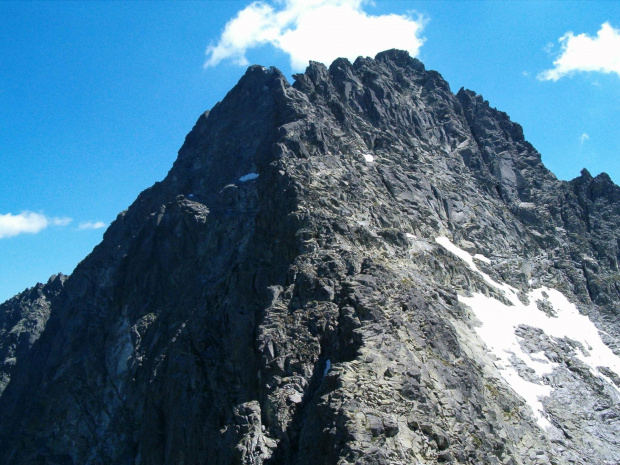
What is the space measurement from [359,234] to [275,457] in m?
19.2

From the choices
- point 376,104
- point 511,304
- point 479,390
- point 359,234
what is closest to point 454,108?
point 376,104

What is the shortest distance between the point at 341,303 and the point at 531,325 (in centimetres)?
2602

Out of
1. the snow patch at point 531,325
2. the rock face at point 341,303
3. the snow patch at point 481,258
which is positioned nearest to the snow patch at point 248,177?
the rock face at point 341,303

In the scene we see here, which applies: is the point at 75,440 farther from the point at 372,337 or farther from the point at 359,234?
the point at 372,337

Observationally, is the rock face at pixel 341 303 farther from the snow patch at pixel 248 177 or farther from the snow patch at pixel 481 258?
the snow patch at pixel 481 258

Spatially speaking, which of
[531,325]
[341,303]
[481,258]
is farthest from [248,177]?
[531,325]

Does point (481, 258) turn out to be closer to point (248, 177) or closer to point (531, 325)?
point (531, 325)

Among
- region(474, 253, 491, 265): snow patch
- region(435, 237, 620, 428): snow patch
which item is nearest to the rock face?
region(435, 237, 620, 428): snow patch

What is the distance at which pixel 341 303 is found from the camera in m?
33.1

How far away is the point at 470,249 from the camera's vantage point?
59.3 metres

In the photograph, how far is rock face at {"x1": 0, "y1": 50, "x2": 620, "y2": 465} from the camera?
1143 inches

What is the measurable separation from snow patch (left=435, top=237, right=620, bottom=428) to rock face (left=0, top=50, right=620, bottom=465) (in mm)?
251

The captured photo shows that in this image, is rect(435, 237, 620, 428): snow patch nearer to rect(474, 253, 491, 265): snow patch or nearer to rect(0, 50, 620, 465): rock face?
rect(0, 50, 620, 465): rock face

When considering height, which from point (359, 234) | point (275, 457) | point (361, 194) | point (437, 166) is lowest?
point (275, 457)
